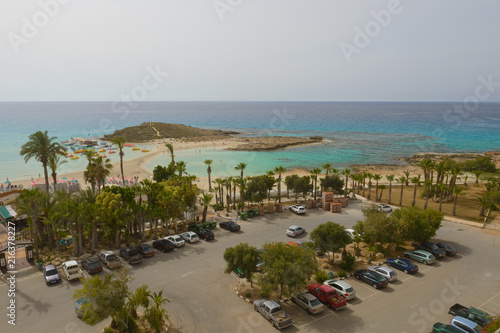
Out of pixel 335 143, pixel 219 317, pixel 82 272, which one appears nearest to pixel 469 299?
pixel 219 317

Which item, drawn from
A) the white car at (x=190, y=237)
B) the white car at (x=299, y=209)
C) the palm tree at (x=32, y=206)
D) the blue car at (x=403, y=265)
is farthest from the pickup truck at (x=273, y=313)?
the white car at (x=299, y=209)

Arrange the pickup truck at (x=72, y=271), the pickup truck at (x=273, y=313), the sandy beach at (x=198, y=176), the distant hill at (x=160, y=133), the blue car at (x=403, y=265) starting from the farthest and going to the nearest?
the distant hill at (x=160, y=133), the sandy beach at (x=198, y=176), the blue car at (x=403, y=265), the pickup truck at (x=72, y=271), the pickup truck at (x=273, y=313)

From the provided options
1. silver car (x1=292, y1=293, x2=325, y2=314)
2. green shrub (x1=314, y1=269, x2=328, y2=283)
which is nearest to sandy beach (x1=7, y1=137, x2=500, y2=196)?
green shrub (x1=314, y1=269, x2=328, y2=283)

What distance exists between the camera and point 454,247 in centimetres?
2881

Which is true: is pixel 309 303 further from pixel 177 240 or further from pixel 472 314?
pixel 177 240

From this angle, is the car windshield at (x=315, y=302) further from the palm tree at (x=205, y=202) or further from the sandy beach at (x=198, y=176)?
the sandy beach at (x=198, y=176)

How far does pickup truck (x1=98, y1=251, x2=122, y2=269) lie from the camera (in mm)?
24234

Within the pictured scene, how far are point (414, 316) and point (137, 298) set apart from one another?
632 inches

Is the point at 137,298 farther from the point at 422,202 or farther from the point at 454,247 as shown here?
the point at 422,202

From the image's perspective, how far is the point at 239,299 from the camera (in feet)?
67.2

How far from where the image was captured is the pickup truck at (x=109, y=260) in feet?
79.5

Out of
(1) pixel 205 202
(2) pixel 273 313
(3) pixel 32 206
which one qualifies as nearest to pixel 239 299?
(2) pixel 273 313

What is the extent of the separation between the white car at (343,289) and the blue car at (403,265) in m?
6.12

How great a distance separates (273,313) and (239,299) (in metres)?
3.22
